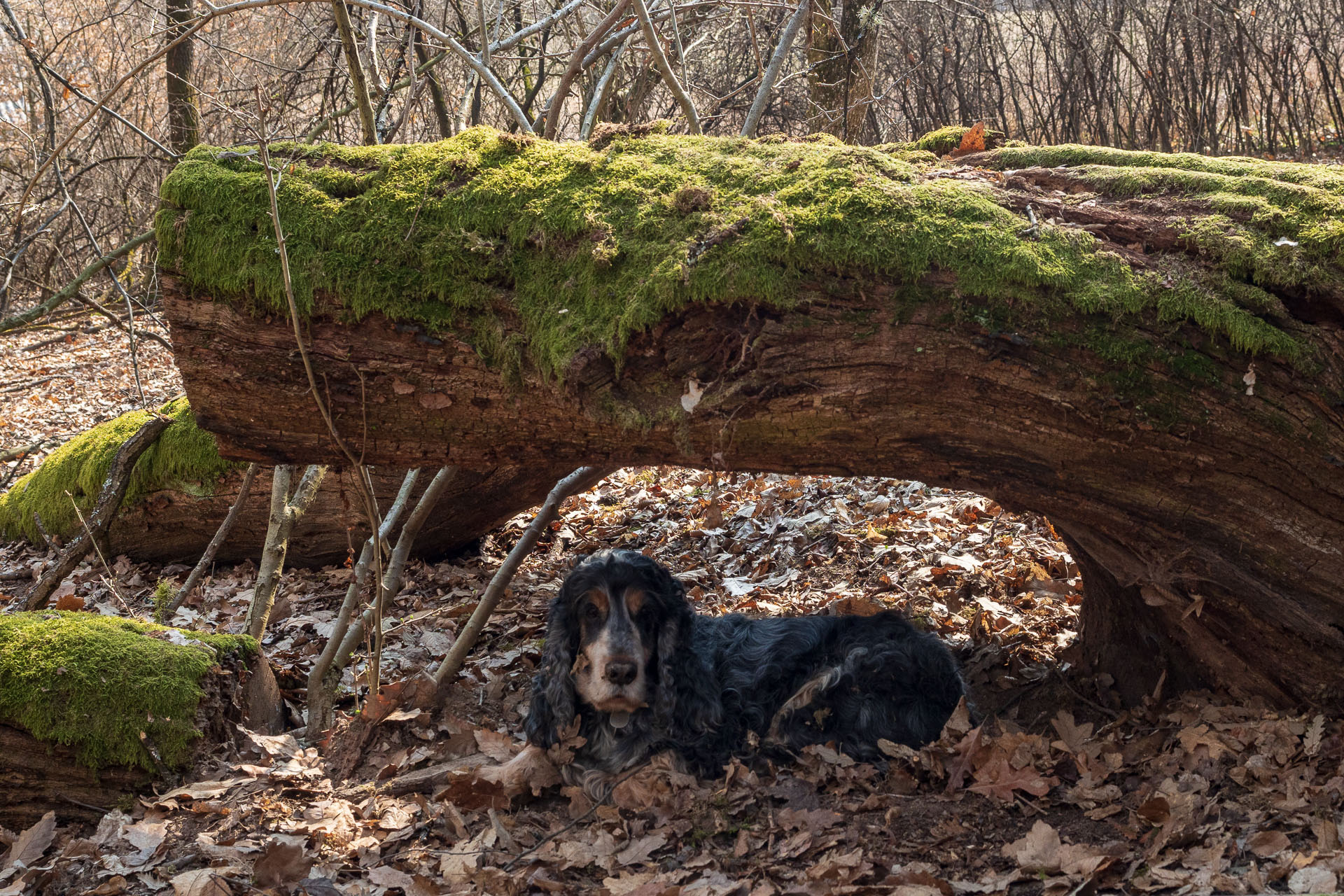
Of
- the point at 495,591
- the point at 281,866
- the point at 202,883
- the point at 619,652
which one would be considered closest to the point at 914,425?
the point at 619,652

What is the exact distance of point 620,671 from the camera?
14.7 feet

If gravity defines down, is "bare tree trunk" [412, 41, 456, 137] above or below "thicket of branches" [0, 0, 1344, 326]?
below

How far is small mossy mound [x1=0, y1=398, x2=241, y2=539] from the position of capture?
8383 millimetres

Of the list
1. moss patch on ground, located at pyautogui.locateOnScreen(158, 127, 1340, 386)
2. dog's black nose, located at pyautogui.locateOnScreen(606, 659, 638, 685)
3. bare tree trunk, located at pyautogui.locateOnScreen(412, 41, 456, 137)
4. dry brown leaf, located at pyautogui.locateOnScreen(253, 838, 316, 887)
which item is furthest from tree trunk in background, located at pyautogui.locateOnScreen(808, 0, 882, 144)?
dry brown leaf, located at pyautogui.locateOnScreen(253, 838, 316, 887)

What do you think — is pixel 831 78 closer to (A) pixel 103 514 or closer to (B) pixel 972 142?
(B) pixel 972 142

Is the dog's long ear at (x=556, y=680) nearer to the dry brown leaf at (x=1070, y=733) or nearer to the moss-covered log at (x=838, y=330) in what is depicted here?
the moss-covered log at (x=838, y=330)

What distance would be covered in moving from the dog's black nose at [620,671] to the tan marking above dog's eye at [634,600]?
0.25 metres

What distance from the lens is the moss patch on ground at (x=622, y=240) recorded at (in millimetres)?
3719

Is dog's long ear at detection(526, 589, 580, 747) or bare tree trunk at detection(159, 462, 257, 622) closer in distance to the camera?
dog's long ear at detection(526, 589, 580, 747)

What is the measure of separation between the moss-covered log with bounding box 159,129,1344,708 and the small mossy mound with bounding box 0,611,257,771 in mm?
1430

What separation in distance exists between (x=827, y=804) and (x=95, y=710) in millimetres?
3466

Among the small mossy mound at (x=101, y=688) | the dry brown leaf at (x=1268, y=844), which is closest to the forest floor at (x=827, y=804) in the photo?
the dry brown leaf at (x=1268, y=844)

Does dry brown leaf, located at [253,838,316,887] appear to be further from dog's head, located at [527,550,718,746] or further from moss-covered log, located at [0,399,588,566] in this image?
moss-covered log, located at [0,399,588,566]

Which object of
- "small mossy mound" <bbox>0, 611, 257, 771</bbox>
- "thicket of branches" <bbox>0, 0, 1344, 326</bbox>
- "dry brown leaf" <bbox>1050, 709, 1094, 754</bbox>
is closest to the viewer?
"dry brown leaf" <bbox>1050, 709, 1094, 754</bbox>
